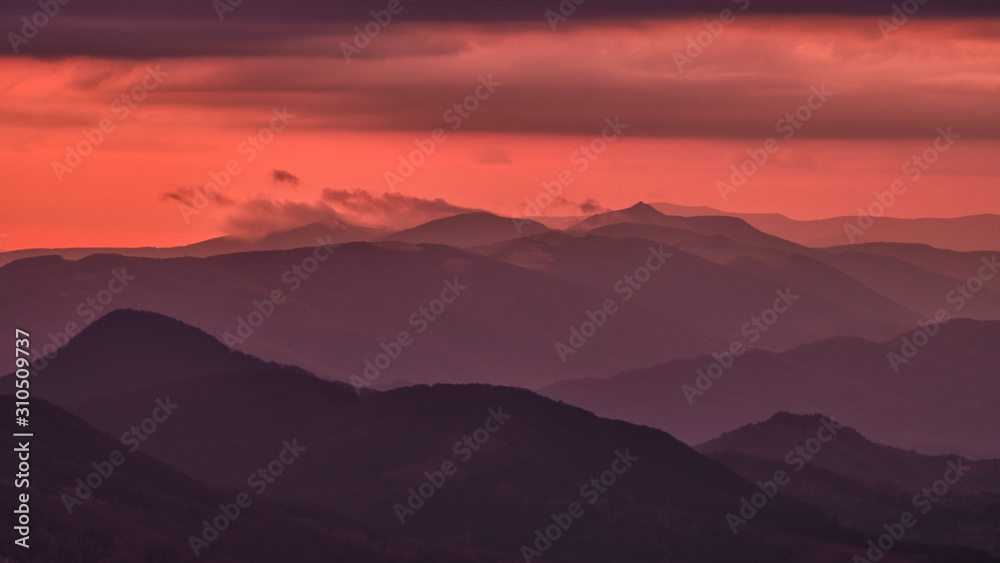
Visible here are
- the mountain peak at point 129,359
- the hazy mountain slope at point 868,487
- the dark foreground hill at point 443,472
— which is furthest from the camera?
the mountain peak at point 129,359

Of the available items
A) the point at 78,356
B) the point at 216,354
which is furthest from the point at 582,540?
the point at 78,356

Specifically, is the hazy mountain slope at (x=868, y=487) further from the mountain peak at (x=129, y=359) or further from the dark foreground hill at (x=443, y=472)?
the mountain peak at (x=129, y=359)

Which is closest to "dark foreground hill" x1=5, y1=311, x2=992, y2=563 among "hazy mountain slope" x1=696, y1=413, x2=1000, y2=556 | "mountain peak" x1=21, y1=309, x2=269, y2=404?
"mountain peak" x1=21, y1=309, x2=269, y2=404

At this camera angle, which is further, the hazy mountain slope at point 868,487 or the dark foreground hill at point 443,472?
the hazy mountain slope at point 868,487

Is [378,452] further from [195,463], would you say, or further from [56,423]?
[56,423]

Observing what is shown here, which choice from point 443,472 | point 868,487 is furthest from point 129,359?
point 868,487

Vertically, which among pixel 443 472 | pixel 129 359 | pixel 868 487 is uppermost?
pixel 443 472

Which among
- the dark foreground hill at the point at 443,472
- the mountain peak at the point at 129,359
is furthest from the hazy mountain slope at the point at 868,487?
the mountain peak at the point at 129,359

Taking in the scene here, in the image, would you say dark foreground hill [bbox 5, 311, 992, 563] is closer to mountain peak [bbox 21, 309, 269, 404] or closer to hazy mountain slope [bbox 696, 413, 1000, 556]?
mountain peak [bbox 21, 309, 269, 404]

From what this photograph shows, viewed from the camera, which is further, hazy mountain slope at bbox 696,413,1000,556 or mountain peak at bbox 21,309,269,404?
mountain peak at bbox 21,309,269,404

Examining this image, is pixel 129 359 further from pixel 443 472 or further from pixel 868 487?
pixel 868 487

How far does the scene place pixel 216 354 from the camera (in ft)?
567

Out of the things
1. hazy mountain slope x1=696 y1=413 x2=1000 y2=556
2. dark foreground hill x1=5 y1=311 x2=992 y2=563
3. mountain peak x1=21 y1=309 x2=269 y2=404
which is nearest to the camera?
dark foreground hill x1=5 y1=311 x2=992 y2=563

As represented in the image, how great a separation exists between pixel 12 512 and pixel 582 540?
49190mm
